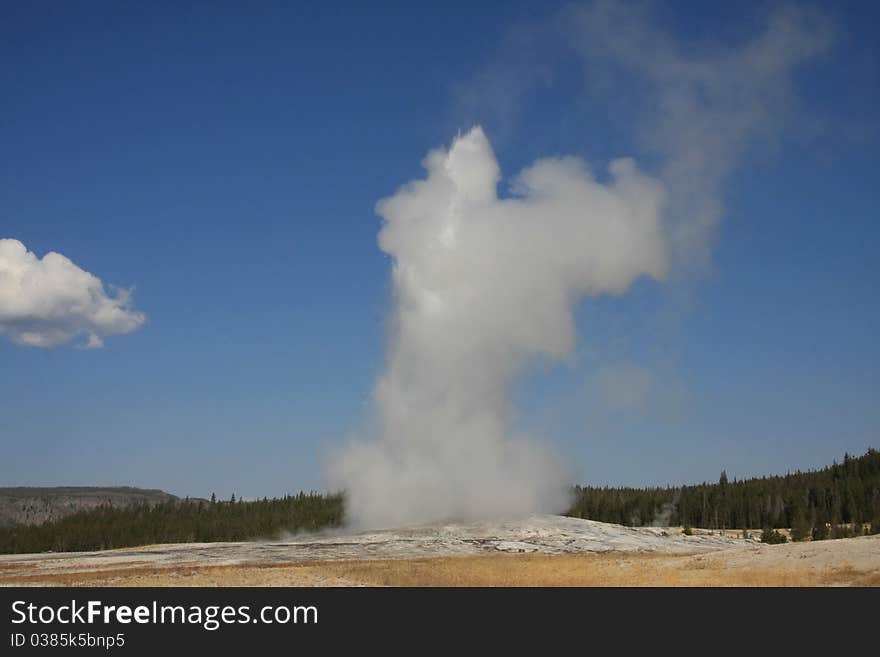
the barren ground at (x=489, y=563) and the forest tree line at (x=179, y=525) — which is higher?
the barren ground at (x=489, y=563)

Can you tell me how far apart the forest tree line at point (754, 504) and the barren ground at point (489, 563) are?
46.8m

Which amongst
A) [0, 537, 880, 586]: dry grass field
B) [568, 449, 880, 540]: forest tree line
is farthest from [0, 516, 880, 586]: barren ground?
[568, 449, 880, 540]: forest tree line

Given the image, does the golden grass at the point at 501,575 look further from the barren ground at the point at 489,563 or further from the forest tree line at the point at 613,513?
the forest tree line at the point at 613,513

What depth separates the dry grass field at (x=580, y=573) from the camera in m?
38.8

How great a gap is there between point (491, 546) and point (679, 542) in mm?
21949

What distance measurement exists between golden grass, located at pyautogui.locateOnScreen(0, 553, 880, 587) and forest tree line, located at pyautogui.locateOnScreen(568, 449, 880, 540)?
8285 cm

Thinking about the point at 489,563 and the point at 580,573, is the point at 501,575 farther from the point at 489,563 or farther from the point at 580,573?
the point at 489,563

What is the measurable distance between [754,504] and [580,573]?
10406 centimetres

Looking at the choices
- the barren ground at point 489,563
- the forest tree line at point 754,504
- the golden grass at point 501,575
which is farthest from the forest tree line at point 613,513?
the golden grass at point 501,575

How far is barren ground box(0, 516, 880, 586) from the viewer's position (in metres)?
41.0

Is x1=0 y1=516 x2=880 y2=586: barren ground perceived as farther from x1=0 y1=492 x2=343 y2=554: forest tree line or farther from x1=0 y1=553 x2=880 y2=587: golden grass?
x1=0 y1=492 x2=343 y2=554: forest tree line

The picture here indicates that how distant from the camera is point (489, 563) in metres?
55.8

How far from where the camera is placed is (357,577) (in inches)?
1777
